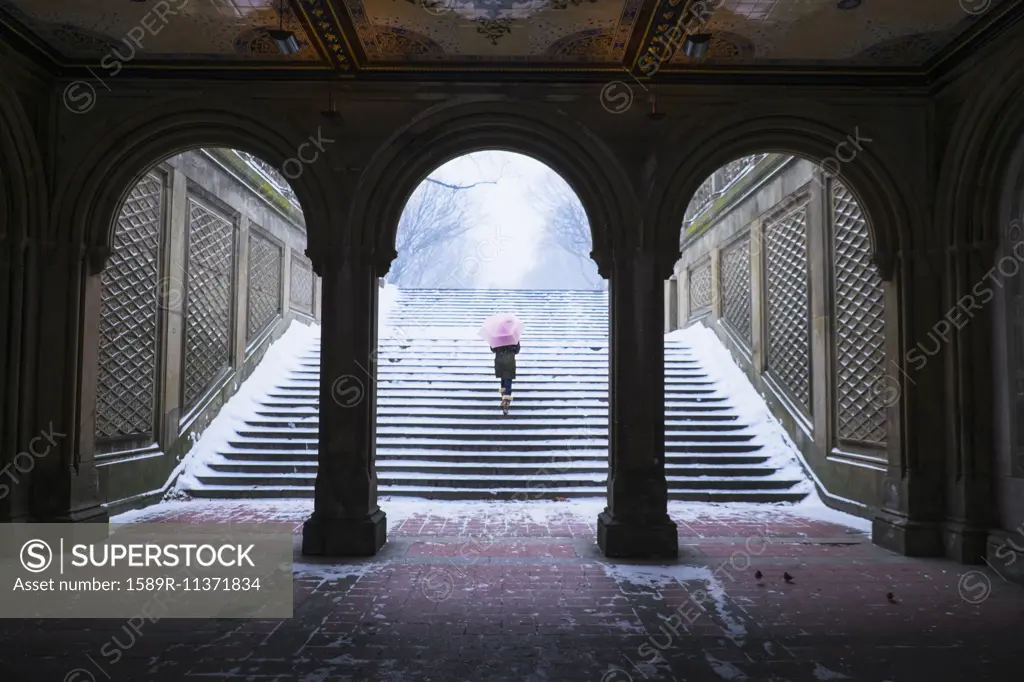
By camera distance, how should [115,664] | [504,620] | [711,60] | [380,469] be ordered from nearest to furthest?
[115,664], [504,620], [711,60], [380,469]

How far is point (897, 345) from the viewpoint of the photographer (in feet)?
19.7

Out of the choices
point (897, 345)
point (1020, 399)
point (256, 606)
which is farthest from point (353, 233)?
point (1020, 399)

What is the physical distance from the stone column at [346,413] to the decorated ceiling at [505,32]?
169cm

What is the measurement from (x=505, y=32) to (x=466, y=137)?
102cm

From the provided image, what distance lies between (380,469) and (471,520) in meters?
1.99

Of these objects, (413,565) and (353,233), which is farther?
(353,233)

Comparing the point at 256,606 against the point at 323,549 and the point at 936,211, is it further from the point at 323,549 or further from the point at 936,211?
the point at 936,211

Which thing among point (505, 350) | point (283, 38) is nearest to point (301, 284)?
point (505, 350)

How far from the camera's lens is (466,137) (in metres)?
6.06

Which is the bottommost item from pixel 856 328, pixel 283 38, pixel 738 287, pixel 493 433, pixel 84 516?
pixel 84 516

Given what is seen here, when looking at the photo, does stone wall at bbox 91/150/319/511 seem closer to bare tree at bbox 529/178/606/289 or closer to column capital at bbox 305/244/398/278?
column capital at bbox 305/244/398/278

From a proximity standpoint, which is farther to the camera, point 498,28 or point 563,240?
point 563,240

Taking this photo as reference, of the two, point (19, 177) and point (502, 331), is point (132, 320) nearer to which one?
point (19, 177)

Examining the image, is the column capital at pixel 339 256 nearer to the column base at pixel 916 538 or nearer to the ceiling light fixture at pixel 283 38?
the ceiling light fixture at pixel 283 38
